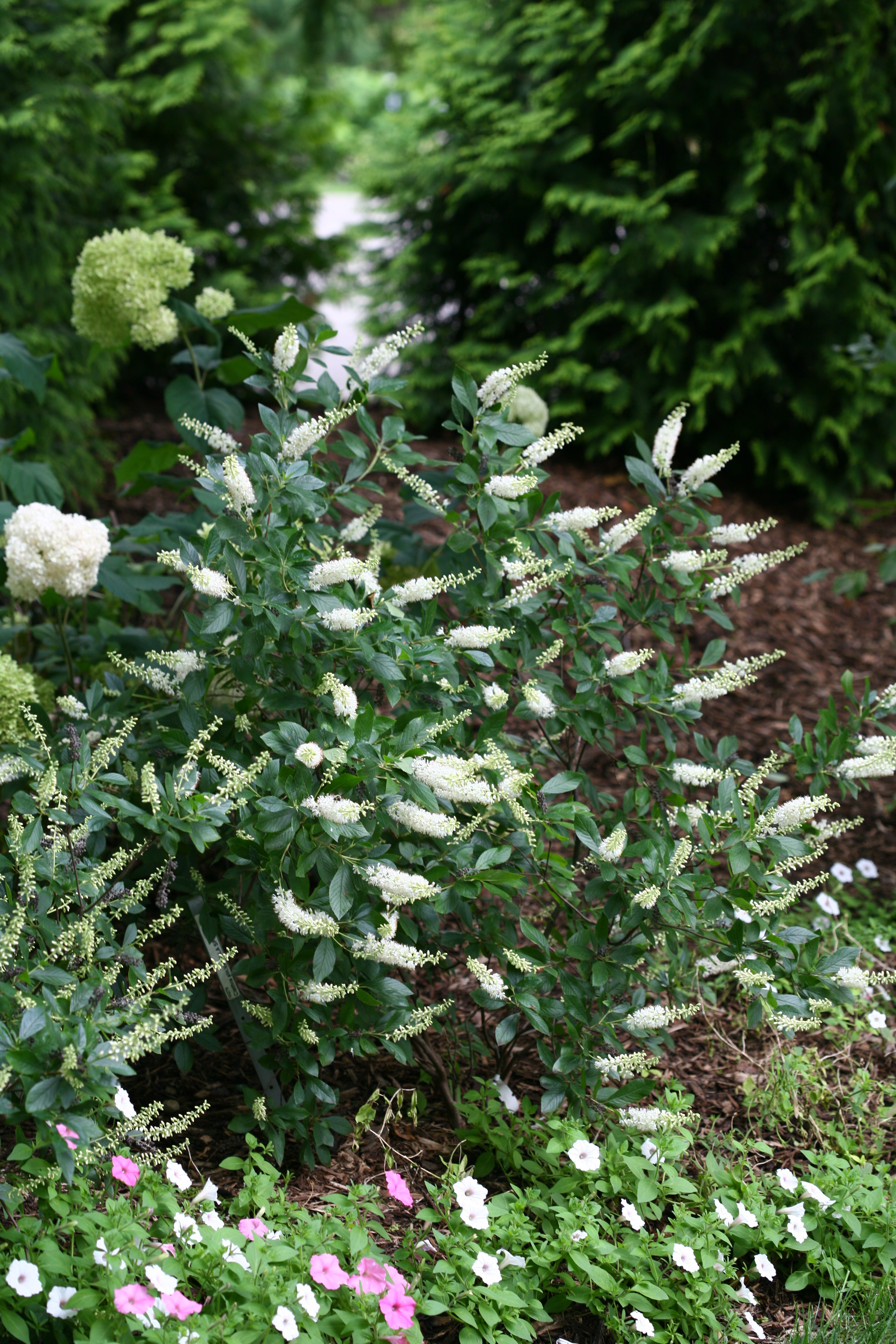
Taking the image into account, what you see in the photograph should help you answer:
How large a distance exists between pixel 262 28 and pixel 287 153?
9327 millimetres

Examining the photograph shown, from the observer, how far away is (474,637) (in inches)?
69.7

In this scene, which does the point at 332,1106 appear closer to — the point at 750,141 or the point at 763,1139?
the point at 763,1139

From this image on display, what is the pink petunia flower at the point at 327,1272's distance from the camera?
4.74 feet

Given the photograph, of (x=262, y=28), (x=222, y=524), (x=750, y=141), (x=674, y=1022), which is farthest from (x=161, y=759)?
(x=262, y=28)

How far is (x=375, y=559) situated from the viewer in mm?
1904

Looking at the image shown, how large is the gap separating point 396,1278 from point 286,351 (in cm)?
155

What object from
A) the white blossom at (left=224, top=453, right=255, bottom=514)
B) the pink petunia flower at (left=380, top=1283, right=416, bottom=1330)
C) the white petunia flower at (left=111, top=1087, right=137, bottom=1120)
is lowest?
the pink petunia flower at (left=380, top=1283, right=416, bottom=1330)

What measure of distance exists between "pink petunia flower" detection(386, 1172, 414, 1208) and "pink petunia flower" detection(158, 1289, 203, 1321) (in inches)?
15.3

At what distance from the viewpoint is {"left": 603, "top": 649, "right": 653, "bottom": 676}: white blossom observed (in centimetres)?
186

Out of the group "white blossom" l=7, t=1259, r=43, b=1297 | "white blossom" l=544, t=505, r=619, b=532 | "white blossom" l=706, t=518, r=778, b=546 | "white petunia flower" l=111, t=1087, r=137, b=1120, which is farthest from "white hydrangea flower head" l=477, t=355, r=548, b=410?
"white blossom" l=7, t=1259, r=43, b=1297

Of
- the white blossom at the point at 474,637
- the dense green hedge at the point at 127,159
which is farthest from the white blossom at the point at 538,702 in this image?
the dense green hedge at the point at 127,159

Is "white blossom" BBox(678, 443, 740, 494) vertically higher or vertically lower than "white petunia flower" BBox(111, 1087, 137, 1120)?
higher

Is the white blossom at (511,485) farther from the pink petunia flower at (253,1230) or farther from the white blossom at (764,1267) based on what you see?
the white blossom at (764,1267)

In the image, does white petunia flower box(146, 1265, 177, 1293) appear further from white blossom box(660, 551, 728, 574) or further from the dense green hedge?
the dense green hedge
